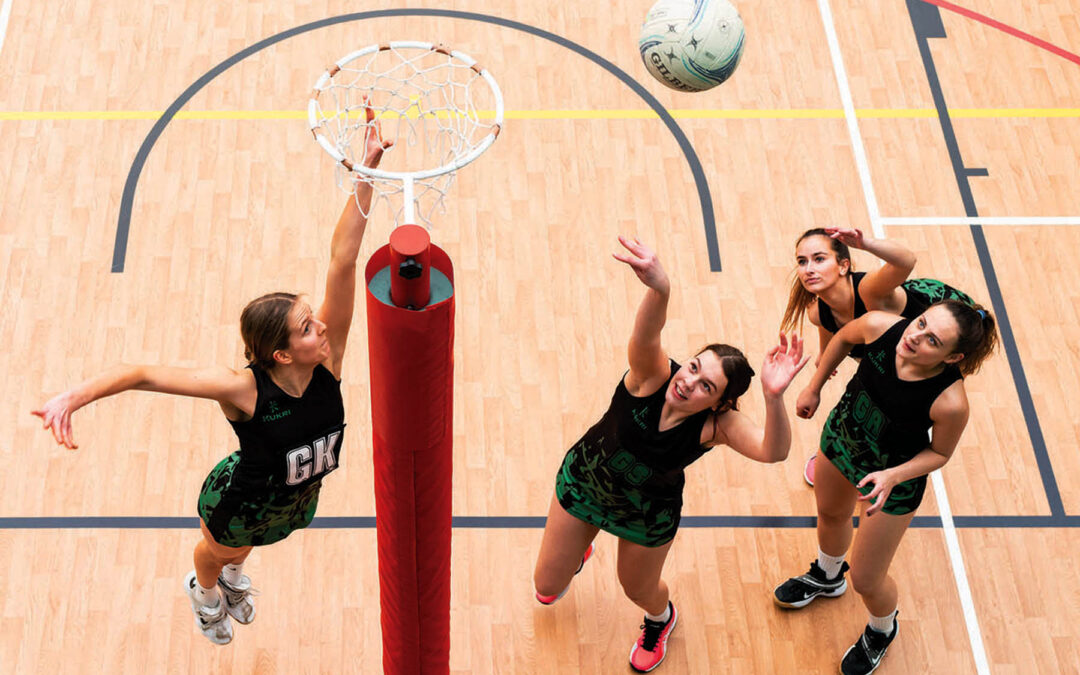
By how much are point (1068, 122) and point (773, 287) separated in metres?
2.65

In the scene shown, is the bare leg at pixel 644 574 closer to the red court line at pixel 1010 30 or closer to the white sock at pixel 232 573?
the white sock at pixel 232 573

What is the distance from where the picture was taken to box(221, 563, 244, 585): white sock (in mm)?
5500

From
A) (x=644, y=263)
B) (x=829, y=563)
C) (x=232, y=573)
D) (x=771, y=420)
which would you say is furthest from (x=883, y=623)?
(x=232, y=573)

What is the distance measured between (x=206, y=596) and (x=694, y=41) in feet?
11.2

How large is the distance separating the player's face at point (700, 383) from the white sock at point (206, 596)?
234 centimetres

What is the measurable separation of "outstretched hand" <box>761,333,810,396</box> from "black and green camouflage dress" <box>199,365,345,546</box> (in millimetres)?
1666

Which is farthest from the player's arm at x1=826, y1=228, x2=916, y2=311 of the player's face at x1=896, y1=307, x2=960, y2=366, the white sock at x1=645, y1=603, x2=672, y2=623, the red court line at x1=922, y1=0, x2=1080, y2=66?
the red court line at x1=922, y1=0, x2=1080, y2=66

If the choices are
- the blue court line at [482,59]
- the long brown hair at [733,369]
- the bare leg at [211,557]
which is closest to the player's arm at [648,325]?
the long brown hair at [733,369]

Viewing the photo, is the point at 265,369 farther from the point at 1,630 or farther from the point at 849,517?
the point at 849,517

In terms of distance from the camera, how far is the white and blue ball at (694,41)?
18.2ft

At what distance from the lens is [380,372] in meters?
3.49

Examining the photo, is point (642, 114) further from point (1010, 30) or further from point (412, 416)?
point (412, 416)

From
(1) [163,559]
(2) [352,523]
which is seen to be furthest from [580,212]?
(1) [163,559]

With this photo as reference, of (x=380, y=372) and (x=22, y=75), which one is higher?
(x=380, y=372)
